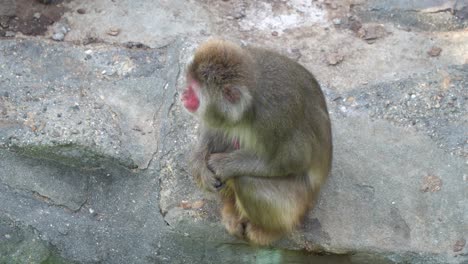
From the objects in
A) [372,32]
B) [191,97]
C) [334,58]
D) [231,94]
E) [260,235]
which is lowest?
[260,235]

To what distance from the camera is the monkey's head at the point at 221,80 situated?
361cm

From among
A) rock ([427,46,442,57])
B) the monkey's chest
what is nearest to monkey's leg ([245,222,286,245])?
the monkey's chest

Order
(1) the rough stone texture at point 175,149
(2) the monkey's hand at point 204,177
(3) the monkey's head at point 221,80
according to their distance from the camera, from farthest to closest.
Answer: (1) the rough stone texture at point 175,149 → (2) the monkey's hand at point 204,177 → (3) the monkey's head at point 221,80

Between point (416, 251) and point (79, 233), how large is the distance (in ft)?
6.76

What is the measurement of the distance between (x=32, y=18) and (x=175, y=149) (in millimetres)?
1679

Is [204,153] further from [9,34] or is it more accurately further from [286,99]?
[9,34]

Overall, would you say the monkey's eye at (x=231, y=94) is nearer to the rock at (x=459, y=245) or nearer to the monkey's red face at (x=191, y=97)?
the monkey's red face at (x=191, y=97)

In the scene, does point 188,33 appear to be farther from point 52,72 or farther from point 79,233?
→ point 79,233

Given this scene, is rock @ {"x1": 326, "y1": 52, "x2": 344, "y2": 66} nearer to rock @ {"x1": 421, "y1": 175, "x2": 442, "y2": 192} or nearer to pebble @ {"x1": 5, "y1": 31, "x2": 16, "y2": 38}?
rock @ {"x1": 421, "y1": 175, "x2": 442, "y2": 192}

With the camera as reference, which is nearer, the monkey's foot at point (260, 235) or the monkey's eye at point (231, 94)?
the monkey's eye at point (231, 94)

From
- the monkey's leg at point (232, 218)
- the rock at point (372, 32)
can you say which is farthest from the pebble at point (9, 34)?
the rock at point (372, 32)

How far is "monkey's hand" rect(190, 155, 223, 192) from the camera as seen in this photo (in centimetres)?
419

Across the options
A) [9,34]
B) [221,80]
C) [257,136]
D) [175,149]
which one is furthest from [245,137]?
[9,34]

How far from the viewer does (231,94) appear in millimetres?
3631
